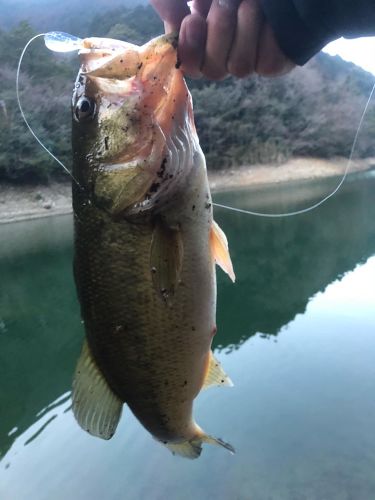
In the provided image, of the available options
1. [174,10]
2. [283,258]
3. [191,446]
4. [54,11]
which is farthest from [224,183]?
[54,11]

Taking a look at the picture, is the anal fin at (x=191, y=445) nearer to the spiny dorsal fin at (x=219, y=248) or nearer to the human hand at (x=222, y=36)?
the spiny dorsal fin at (x=219, y=248)

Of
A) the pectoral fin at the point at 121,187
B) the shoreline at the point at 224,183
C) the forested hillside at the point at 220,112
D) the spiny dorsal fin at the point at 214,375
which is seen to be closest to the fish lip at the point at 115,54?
the pectoral fin at the point at 121,187

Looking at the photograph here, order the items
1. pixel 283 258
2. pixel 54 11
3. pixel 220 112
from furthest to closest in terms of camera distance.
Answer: pixel 54 11 → pixel 220 112 → pixel 283 258

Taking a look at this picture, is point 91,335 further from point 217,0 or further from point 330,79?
point 330,79

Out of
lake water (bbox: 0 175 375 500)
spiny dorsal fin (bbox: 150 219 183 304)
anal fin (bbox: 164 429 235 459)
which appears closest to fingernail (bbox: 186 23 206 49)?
spiny dorsal fin (bbox: 150 219 183 304)

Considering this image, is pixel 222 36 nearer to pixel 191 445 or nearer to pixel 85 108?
pixel 85 108

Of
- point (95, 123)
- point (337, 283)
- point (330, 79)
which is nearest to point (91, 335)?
point (95, 123)
